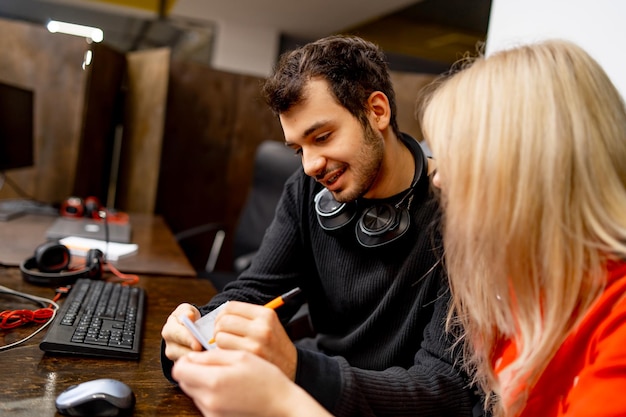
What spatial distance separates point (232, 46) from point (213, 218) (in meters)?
2.83

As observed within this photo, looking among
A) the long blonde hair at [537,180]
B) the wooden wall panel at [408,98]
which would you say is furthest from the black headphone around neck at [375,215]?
the wooden wall panel at [408,98]

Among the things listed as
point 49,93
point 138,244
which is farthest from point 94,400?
point 49,93

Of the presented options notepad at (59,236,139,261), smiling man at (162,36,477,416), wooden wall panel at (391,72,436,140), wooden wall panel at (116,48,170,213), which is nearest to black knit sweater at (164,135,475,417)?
smiling man at (162,36,477,416)

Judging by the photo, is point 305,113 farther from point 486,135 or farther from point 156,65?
point 156,65

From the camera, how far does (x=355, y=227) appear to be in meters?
1.19

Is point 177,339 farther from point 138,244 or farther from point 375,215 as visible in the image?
point 138,244

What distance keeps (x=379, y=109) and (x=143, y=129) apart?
7.60ft

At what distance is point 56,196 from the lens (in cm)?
291

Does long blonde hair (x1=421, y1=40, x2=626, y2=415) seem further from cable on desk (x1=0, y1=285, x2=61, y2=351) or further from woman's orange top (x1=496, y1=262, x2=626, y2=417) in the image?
cable on desk (x1=0, y1=285, x2=61, y2=351)

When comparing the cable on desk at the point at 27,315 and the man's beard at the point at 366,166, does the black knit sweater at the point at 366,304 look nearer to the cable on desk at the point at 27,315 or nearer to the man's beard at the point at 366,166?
the man's beard at the point at 366,166

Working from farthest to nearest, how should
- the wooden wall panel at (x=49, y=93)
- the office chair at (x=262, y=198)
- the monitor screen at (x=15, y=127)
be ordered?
1. the wooden wall panel at (x=49, y=93)
2. the office chair at (x=262, y=198)
3. the monitor screen at (x=15, y=127)

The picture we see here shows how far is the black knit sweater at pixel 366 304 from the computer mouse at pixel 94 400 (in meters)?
0.17

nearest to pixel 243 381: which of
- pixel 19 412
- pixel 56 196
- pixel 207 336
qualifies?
pixel 207 336

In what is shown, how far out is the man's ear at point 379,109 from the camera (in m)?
1.24
